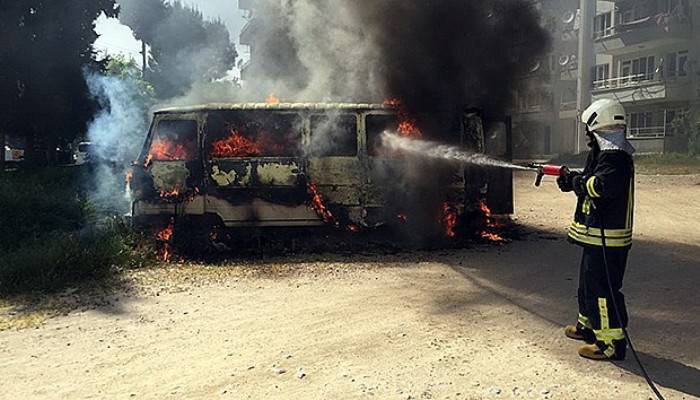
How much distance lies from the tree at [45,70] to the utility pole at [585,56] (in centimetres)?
2528

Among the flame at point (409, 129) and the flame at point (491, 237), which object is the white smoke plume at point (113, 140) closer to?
the flame at point (409, 129)

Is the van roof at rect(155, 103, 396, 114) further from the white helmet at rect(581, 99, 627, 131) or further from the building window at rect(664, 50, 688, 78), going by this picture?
the building window at rect(664, 50, 688, 78)

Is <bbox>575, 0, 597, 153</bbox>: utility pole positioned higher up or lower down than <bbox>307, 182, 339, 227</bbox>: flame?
higher up

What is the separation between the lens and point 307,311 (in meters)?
5.39

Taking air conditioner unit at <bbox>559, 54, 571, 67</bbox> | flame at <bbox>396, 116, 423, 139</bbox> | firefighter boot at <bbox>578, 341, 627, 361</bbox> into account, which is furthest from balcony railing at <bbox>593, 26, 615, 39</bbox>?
firefighter boot at <bbox>578, 341, 627, 361</bbox>

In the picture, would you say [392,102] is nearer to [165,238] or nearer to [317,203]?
[317,203]

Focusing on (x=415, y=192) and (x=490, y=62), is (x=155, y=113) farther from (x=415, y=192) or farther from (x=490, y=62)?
(x=490, y=62)

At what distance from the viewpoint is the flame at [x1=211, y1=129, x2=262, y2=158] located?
787cm

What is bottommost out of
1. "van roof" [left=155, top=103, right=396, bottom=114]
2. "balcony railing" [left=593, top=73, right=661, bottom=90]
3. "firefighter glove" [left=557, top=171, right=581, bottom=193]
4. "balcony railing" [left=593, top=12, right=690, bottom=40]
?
"firefighter glove" [left=557, top=171, right=581, bottom=193]

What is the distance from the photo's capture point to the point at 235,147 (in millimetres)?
7914

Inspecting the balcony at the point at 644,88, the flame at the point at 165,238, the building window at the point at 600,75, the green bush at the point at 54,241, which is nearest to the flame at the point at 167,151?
the flame at the point at 165,238

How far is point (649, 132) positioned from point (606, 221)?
2791 centimetres

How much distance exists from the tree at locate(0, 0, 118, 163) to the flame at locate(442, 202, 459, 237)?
12.9 meters

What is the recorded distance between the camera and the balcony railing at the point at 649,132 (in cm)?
2777
